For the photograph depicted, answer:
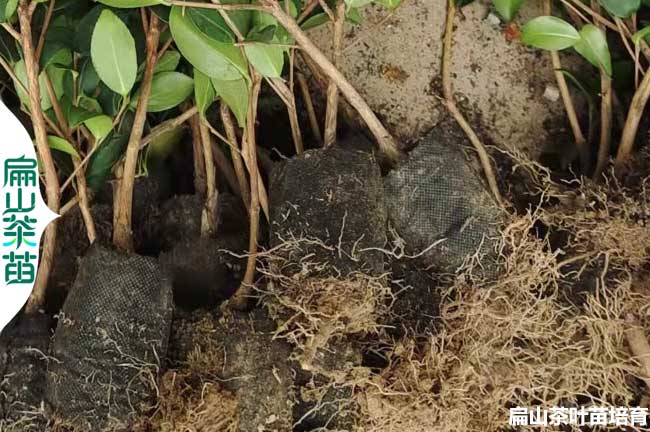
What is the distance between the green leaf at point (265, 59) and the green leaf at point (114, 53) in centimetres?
15

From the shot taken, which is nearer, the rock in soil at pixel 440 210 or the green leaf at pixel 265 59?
the green leaf at pixel 265 59

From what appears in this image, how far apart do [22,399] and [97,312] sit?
16cm

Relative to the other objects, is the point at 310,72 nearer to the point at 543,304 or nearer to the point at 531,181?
the point at 531,181

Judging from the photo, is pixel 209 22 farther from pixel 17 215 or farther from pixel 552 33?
pixel 552 33

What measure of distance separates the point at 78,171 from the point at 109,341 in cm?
24

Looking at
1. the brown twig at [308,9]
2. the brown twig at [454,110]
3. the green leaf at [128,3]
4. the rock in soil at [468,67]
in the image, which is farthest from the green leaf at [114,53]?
the brown twig at [454,110]

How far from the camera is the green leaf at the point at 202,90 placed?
1029mm

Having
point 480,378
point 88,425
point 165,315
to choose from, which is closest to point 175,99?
point 165,315

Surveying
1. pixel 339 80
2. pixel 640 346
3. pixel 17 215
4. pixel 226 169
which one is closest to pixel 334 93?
pixel 339 80

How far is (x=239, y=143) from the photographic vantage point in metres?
1.18

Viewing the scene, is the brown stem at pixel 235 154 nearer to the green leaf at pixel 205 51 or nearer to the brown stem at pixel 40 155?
the green leaf at pixel 205 51

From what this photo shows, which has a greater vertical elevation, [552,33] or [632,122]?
[552,33]

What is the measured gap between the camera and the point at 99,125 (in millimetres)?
1005

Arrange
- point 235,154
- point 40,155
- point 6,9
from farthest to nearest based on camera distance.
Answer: point 235,154 < point 40,155 < point 6,9
